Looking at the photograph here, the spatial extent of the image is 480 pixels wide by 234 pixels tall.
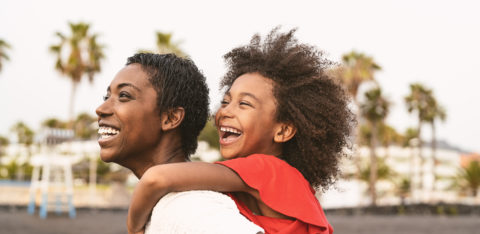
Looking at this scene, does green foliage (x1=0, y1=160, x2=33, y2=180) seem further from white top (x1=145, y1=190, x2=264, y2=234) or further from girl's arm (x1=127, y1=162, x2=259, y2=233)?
white top (x1=145, y1=190, x2=264, y2=234)

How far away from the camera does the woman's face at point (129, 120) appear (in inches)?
Answer: 79.0

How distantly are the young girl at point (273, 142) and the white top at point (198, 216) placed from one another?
0.07 meters

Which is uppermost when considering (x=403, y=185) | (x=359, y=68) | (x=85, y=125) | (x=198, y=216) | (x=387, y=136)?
(x=359, y=68)

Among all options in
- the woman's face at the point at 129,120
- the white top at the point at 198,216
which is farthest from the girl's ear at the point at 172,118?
the white top at the point at 198,216

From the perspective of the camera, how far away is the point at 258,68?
2373 mm

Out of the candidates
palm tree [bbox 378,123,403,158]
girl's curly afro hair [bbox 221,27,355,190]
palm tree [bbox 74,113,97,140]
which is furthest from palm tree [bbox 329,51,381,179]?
girl's curly afro hair [bbox 221,27,355,190]

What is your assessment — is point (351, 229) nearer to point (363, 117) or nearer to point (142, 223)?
point (142, 223)

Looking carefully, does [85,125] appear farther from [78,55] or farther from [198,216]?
[198,216]

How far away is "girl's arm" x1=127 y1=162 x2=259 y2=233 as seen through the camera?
163 centimetres

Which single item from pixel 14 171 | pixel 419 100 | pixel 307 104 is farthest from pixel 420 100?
pixel 307 104

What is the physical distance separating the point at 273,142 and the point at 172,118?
429 mm

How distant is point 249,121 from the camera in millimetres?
2139

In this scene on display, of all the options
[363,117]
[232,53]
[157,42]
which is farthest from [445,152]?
[232,53]

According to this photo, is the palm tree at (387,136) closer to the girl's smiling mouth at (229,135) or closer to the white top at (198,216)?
the girl's smiling mouth at (229,135)
